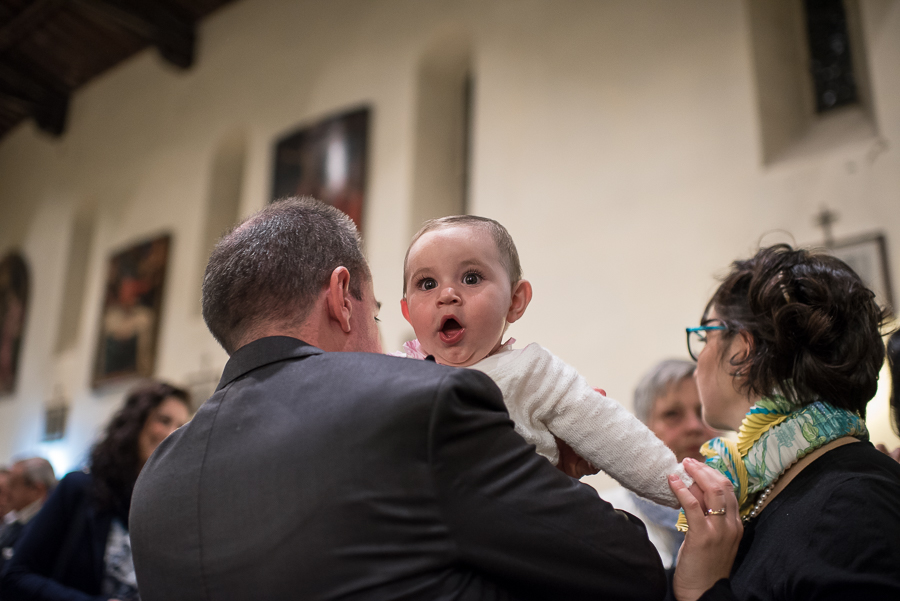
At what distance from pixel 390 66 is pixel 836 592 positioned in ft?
28.0

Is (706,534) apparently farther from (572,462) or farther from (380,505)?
(380,505)

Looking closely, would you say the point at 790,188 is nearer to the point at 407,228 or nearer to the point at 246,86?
the point at 407,228

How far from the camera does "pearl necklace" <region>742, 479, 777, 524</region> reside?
2.09m

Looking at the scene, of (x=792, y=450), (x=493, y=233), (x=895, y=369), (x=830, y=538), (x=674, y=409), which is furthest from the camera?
(x=674, y=409)

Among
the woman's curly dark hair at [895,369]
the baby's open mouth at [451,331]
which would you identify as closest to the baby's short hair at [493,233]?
the baby's open mouth at [451,331]

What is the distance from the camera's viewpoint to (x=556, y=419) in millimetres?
1857

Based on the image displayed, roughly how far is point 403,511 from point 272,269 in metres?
0.72

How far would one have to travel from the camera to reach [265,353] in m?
1.77

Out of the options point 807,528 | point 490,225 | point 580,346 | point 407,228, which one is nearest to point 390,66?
point 407,228

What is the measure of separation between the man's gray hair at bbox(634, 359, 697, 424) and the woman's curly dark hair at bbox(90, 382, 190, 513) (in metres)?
2.42

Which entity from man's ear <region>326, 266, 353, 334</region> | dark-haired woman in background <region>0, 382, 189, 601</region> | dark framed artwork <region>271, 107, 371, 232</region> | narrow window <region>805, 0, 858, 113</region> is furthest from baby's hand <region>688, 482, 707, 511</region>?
dark framed artwork <region>271, 107, 371, 232</region>

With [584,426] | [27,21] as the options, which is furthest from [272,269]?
[27,21]

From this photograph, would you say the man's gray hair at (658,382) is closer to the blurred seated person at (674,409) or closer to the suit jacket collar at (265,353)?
the blurred seated person at (674,409)

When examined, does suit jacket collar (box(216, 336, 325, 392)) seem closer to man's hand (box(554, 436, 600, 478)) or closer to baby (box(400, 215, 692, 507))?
baby (box(400, 215, 692, 507))
